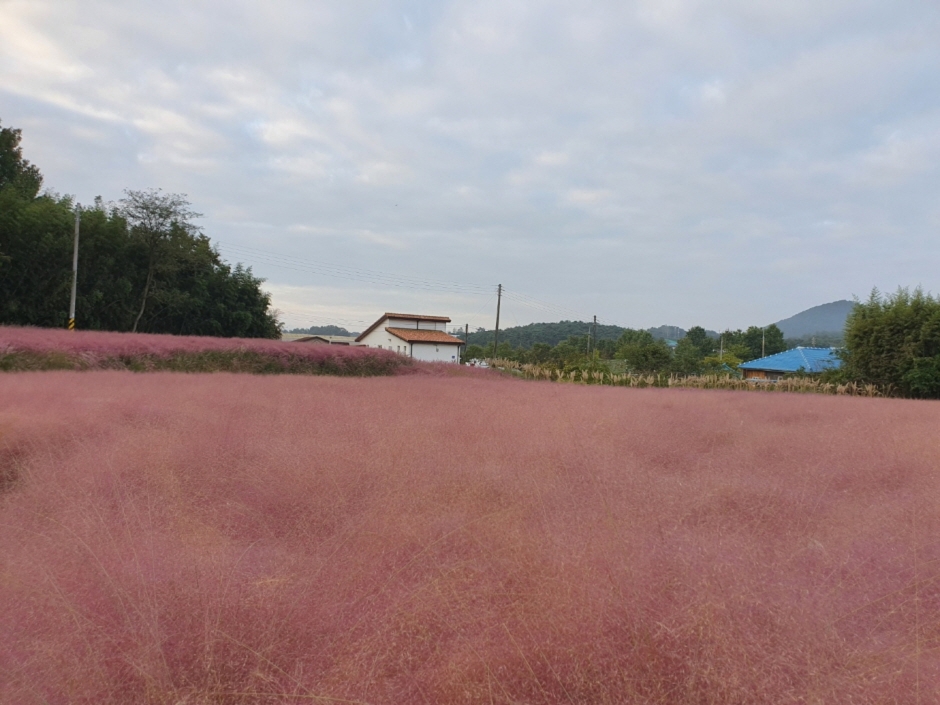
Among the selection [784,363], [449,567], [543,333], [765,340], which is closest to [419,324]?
[784,363]

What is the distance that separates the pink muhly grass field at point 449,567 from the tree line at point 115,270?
1576 centimetres

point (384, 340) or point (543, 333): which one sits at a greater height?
point (543, 333)

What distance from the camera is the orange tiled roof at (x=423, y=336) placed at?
119 feet

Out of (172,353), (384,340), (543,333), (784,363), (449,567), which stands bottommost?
(449,567)

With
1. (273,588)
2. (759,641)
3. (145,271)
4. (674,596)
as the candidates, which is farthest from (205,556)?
(145,271)

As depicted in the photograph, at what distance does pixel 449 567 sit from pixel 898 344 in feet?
55.1

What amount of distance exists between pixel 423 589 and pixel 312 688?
0.45 meters

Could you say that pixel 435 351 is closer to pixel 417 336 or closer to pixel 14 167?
pixel 417 336

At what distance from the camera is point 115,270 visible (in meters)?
19.3

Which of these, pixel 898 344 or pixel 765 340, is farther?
pixel 765 340

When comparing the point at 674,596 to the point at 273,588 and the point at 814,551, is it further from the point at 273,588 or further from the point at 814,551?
the point at 273,588

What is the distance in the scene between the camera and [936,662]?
1.44 metres

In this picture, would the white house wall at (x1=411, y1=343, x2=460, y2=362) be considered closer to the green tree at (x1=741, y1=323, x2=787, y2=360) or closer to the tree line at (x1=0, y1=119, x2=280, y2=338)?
the tree line at (x1=0, y1=119, x2=280, y2=338)

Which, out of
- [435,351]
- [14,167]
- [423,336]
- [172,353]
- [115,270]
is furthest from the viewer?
[423,336]
